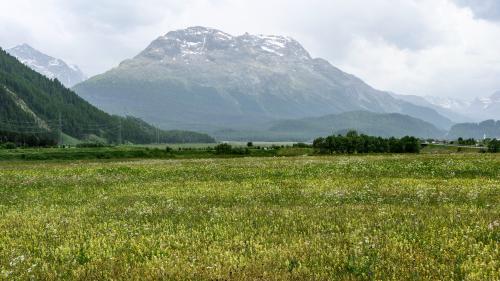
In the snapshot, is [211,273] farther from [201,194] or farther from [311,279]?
[201,194]

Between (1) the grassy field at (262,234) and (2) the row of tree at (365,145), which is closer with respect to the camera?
(1) the grassy field at (262,234)

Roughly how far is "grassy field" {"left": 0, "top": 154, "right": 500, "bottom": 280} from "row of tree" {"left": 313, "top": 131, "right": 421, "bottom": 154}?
10751 centimetres

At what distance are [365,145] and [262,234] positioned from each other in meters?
121

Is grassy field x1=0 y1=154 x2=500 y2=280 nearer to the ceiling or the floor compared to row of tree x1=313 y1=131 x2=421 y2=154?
nearer to the floor

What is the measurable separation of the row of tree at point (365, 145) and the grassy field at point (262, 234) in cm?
A: 10751

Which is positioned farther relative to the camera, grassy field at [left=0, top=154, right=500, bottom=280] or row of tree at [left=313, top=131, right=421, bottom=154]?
row of tree at [left=313, top=131, right=421, bottom=154]

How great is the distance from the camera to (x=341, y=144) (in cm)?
13038

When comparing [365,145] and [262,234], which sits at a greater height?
[365,145]

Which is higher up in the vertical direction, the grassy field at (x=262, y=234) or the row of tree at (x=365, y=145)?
the row of tree at (x=365, y=145)

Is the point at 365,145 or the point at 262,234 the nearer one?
the point at 262,234

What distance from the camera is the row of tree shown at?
128m

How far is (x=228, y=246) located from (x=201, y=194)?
419 inches

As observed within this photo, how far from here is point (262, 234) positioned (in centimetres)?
1202

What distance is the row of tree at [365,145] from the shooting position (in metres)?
128
